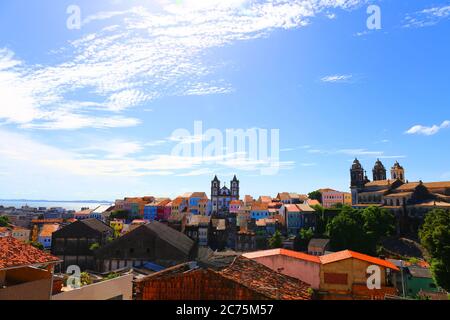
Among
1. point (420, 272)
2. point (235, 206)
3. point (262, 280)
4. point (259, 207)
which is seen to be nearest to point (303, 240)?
point (259, 207)

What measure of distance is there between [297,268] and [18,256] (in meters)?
18.4

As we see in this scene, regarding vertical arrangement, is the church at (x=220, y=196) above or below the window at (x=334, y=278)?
above

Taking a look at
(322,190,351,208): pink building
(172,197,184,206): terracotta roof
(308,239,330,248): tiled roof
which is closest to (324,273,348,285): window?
(308,239,330,248): tiled roof

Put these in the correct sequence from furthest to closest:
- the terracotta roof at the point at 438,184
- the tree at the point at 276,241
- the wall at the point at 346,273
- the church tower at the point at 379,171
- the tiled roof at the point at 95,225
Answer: the church tower at the point at 379,171 → the terracotta roof at the point at 438,184 → the tree at the point at 276,241 → the tiled roof at the point at 95,225 → the wall at the point at 346,273

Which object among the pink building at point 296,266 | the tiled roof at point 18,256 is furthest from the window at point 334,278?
the tiled roof at point 18,256

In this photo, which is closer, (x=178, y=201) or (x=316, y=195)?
(x=178, y=201)

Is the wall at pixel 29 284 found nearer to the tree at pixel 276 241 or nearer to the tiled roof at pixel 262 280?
the tiled roof at pixel 262 280

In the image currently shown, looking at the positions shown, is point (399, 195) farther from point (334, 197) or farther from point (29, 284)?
point (29, 284)

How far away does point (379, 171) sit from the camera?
3634 inches

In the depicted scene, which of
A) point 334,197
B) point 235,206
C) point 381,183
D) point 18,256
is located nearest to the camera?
point 18,256

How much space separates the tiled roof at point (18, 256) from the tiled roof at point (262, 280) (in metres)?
7.80

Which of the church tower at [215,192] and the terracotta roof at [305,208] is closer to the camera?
the terracotta roof at [305,208]

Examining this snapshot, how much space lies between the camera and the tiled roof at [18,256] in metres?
12.1
